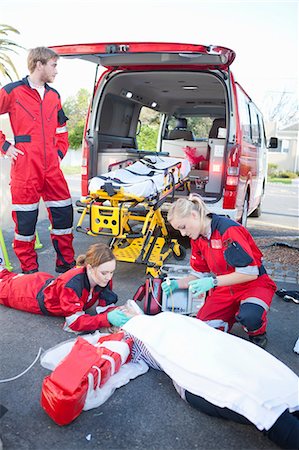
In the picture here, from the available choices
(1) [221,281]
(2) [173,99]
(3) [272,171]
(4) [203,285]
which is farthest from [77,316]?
(3) [272,171]

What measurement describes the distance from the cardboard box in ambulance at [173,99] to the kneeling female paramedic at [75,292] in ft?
6.61

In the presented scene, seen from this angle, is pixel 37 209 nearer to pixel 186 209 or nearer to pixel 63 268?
pixel 63 268

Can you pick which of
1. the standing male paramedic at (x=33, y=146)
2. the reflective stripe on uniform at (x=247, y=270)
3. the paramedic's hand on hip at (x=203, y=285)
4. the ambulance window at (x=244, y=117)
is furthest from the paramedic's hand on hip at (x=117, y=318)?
the ambulance window at (x=244, y=117)

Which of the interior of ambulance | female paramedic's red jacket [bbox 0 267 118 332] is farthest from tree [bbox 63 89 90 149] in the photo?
female paramedic's red jacket [bbox 0 267 118 332]

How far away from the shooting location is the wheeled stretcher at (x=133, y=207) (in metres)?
3.79

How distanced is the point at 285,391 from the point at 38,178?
9.49ft

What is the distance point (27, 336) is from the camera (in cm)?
295

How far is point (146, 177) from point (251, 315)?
2.00 m

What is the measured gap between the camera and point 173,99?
7621 mm

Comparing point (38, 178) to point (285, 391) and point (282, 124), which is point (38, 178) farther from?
point (282, 124)

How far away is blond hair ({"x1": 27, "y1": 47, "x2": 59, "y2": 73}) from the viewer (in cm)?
379

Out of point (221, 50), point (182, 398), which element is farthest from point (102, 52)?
point (182, 398)

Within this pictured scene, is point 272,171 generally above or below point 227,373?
below

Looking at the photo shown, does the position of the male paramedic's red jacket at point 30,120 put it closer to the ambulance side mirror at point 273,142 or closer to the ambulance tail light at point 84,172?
the ambulance tail light at point 84,172
